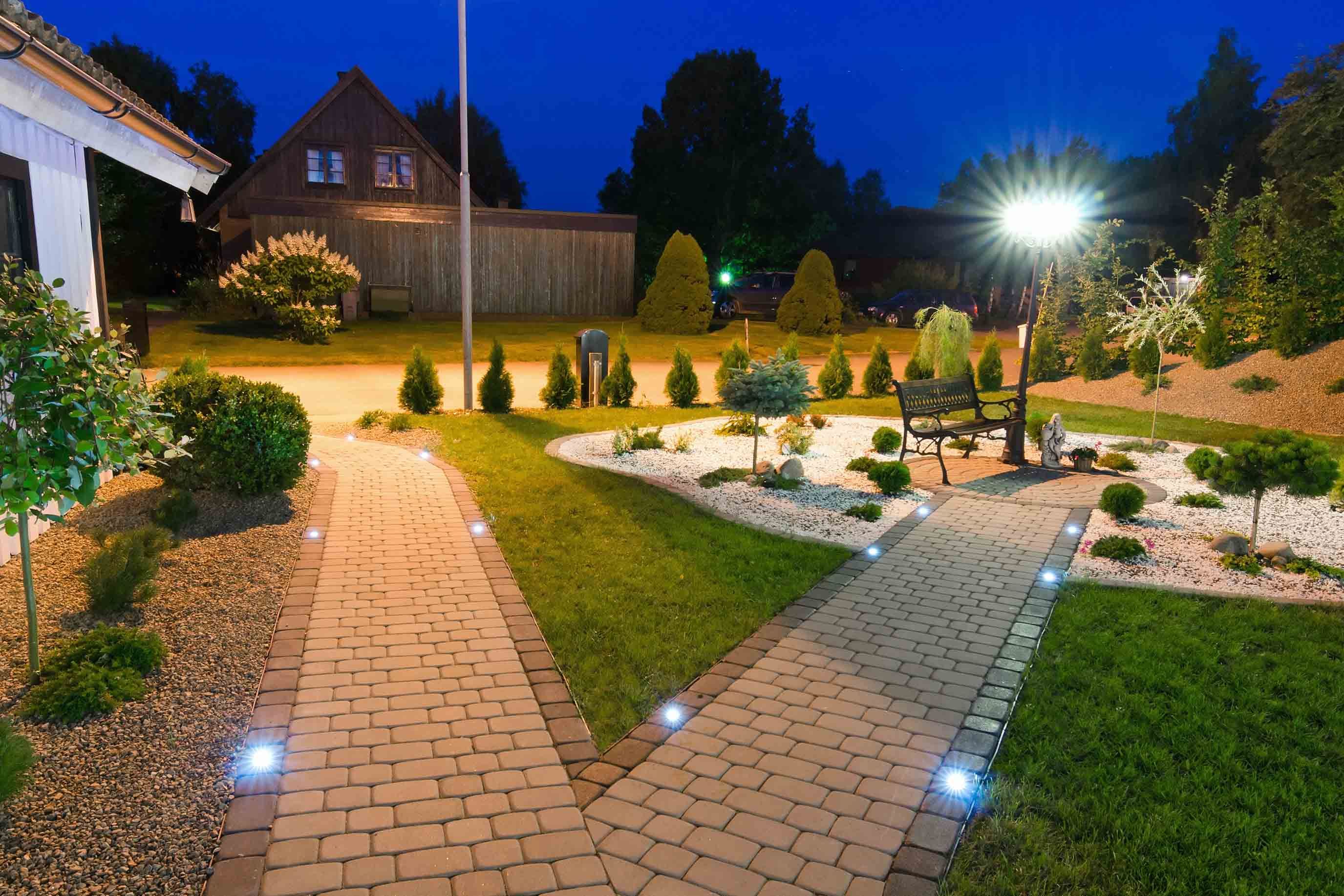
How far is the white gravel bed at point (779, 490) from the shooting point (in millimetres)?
7938

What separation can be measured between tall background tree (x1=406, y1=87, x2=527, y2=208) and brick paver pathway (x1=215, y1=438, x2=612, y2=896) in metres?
41.5

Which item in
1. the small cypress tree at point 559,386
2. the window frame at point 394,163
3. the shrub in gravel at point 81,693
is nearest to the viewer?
the shrub in gravel at point 81,693

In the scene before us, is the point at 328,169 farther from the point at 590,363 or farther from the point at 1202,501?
the point at 1202,501

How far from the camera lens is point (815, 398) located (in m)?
16.0

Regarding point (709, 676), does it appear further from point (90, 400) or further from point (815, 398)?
point (815, 398)

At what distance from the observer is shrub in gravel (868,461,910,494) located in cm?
889

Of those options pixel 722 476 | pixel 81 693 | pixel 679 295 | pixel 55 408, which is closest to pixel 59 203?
pixel 55 408

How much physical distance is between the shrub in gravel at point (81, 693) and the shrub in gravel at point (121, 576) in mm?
894

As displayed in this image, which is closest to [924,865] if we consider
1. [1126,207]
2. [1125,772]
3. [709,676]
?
[1125,772]

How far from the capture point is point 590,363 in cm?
1447

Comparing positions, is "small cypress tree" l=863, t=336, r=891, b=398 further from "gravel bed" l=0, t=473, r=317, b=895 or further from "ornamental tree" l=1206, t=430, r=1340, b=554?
"gravel bed" l=0, t=473, r=317, b=895

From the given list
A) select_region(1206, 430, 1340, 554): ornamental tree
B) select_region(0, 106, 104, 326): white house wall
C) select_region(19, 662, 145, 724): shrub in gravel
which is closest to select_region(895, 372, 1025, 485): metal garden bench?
select_region(1206, 430, 1340, 554): ornamental tree

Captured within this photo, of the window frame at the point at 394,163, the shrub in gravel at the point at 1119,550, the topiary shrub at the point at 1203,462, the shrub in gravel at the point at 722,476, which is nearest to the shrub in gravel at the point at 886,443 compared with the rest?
the shrub in gravel at the point at 722,476

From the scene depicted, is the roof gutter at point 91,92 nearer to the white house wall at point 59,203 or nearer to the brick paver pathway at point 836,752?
the white house wall at point 59,203
